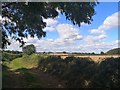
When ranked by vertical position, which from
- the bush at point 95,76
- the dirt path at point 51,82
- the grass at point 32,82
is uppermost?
the bush at point 95,76

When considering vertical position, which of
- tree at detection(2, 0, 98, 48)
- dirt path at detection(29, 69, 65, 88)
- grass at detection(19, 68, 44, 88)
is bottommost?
dirt path at detection(29, 69, 65, 88)

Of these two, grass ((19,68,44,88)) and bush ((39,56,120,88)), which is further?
grass ((19,68,44,88))

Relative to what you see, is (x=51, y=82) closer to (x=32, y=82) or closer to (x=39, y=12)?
(x=32, y=82)

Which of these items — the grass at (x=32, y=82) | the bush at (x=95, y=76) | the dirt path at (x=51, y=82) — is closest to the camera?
the bush at (x=95, y=76)

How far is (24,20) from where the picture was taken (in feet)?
61.8

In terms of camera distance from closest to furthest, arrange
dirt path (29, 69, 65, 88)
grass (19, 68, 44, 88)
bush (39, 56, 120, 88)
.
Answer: bush (39, 56, 120, 88) < grass (19, 68, 44, 88) < dirt path (29, 69, 65, 88)

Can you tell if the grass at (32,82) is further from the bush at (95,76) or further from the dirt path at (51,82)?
the bush at (95,76)

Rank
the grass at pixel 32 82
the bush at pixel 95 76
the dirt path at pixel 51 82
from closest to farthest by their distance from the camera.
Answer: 1. the bush at pixel 95 76
2. the grass at pixel 32 82
3. the dirt path at pixel 51 82

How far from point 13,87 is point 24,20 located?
175 inches

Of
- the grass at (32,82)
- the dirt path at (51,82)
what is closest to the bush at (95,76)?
the dirt path at (51,82)

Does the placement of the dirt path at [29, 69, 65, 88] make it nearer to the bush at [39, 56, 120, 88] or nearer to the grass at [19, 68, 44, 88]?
the grass at [19, 68, 44, 88]

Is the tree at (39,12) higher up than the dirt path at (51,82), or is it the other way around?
the tree at (39,12)

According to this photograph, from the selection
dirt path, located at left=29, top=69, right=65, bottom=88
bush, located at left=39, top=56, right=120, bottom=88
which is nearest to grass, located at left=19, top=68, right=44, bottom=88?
dirt path, located at left=29, top=69, right=65, bottom=88

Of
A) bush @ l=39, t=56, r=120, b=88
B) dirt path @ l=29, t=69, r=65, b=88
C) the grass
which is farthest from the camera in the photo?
dirt path @ l=29, t=69, r=65, b=88
